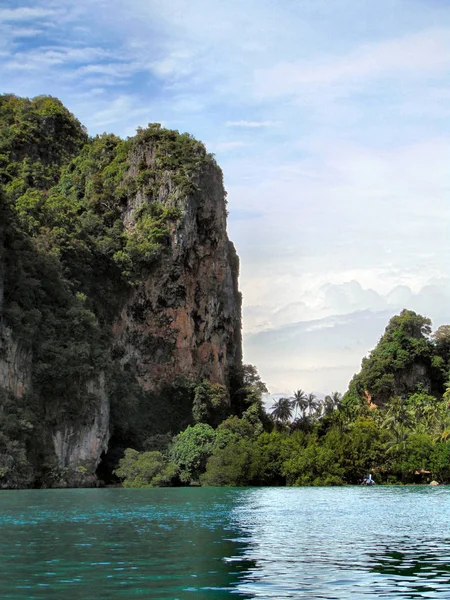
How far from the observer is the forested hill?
65188 mm

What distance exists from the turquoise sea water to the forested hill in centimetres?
3149

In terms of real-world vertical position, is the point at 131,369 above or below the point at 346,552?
above

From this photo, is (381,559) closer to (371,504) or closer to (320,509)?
(320,509)

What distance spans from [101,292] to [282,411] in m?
23.3

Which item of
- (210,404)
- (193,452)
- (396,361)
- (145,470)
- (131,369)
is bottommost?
(145,470)

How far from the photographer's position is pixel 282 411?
299 feet

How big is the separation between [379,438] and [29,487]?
28227mm

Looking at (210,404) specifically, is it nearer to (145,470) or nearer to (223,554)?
(145,470)

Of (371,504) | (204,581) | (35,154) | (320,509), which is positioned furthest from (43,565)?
(35,154)

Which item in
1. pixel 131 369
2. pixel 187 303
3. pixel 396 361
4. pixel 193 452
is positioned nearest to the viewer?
pixel 193 452

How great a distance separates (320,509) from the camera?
34.6 meters

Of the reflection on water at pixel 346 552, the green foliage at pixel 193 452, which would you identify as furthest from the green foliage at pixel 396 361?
the reflection on water at pixel 346 552

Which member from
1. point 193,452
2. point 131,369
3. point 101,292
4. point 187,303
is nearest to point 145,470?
point 193,452

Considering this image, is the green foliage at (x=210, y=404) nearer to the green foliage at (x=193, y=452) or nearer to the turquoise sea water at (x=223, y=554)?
the green foliage at (x=193, y=452)
